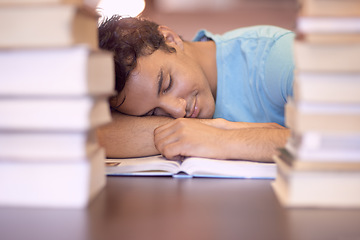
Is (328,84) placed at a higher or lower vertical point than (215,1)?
lower

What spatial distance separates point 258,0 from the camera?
4207mm

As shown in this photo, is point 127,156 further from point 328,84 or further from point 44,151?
point 328,84

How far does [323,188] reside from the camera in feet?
2.24

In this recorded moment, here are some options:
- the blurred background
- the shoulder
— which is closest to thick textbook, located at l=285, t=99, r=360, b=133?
the shoulder

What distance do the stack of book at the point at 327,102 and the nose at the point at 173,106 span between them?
34.3 inches

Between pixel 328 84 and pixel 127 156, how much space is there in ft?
2.71

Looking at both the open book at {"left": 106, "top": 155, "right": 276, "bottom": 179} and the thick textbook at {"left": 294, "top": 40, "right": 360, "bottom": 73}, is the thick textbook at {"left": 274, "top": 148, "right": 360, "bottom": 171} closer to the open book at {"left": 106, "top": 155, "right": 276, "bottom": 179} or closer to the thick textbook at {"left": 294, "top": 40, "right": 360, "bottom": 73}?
the thick textbook at {"left": 294, "top": 40, "right": 360, "bottom": 73}

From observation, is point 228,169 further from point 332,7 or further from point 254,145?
point 332,7

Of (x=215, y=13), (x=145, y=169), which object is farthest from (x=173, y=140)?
(x=215, y=13)

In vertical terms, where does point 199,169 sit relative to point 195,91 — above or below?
below

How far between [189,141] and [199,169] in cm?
15

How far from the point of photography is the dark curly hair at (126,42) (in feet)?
4.98

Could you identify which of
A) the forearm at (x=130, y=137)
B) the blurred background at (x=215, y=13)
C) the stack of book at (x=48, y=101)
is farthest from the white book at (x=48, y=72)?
the blurred background at (x=215, y=13)

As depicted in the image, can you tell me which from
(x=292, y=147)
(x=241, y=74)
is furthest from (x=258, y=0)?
(x=292, y=147)
